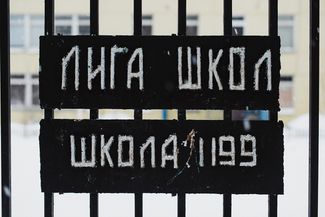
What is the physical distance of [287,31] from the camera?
11.7 metres

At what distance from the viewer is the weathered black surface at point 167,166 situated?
1016mm

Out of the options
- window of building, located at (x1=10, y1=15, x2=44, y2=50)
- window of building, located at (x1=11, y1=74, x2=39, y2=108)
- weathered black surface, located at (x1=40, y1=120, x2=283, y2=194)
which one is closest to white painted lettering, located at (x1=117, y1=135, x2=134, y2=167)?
weathered black surface, located at (x1=40, y1=120, x2=283, y2=194)

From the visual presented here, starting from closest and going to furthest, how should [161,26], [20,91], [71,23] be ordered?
[161,26] → [71,23] → [20,91]

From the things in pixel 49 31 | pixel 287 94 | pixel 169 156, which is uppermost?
pixel 287 94

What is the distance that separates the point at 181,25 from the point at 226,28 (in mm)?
97

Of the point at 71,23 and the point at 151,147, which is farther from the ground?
the point at 71,23

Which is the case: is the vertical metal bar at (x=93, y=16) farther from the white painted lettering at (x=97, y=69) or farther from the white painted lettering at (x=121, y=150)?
the white painted lettering at (x=121, y=150)

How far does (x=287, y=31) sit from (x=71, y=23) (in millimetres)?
5024

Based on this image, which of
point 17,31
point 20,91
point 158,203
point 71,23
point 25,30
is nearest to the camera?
point 158,203

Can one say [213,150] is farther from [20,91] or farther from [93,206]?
[20,91]

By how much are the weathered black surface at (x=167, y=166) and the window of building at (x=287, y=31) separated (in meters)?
10.6

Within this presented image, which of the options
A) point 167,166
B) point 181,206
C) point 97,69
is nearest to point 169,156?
point 167,166

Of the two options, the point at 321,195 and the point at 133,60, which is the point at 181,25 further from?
the point at 321,195

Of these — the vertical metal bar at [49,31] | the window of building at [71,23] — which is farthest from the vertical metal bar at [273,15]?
the window of building at [71,23]
